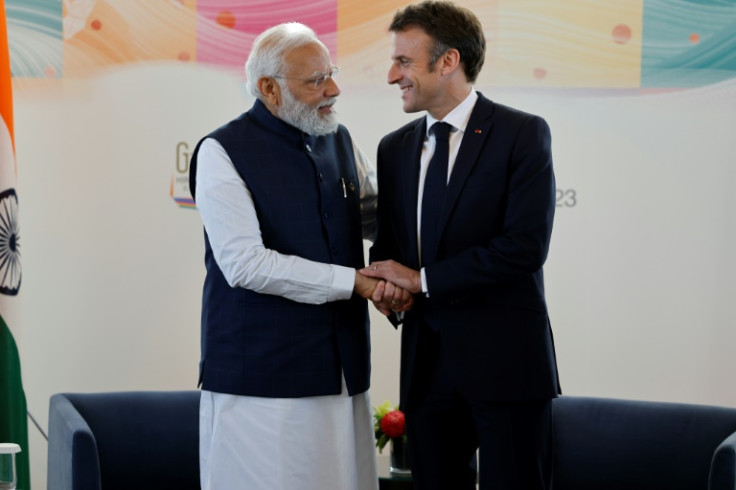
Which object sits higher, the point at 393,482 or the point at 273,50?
the point at 273,50

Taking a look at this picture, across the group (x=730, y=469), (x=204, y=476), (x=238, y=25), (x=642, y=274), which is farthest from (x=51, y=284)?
(x=730, y=469)

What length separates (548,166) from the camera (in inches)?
104

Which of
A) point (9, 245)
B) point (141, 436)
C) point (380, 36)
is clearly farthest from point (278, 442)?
point (380, 36)

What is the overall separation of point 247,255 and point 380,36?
1996 mm

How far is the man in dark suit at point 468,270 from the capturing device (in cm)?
263

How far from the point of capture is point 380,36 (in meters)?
4.44

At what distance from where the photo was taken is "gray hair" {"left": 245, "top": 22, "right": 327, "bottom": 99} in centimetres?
286

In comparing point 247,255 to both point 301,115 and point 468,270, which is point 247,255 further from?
point 468,270

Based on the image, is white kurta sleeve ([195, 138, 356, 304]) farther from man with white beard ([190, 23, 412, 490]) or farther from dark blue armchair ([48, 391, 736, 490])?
dark blue armchair ([48, 391, 736, 490])

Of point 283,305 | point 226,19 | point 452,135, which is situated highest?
point 226,19

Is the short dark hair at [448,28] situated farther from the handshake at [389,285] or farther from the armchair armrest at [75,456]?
the armchair armrest at [75,456]

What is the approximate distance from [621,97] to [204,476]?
2.44 m

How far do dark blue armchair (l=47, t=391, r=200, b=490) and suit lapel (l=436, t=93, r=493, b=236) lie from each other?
178 centimetres

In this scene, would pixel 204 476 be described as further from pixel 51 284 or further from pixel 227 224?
pixel 51 284
